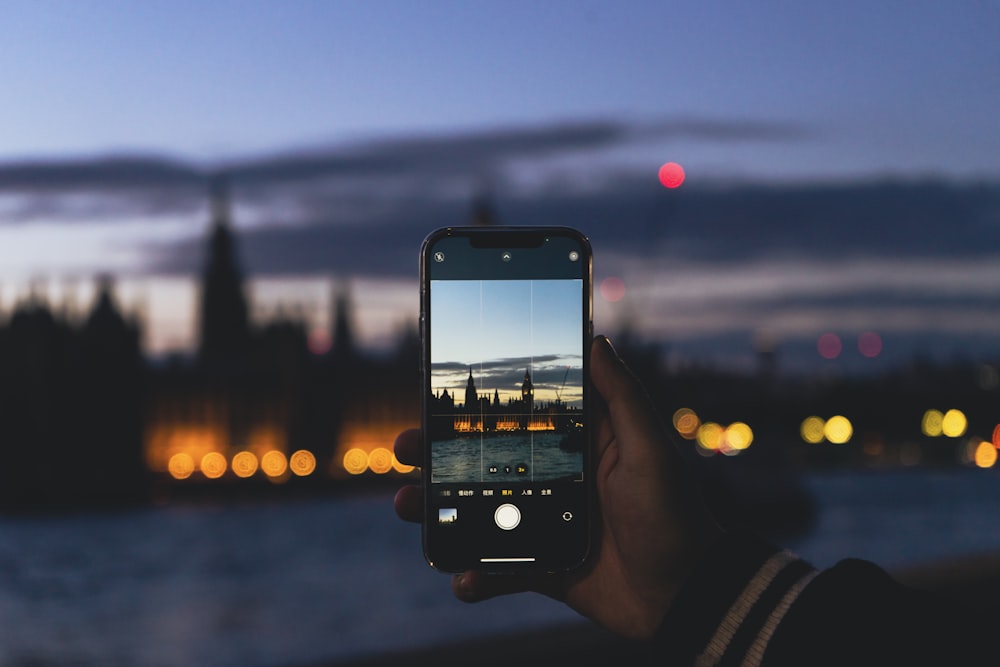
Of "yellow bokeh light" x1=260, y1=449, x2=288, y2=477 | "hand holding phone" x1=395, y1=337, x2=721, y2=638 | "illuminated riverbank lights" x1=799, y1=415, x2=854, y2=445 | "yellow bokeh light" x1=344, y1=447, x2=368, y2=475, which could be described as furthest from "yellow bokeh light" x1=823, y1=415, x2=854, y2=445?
"hand holding phone" x1=395, y1=337, x2=721, y2=638

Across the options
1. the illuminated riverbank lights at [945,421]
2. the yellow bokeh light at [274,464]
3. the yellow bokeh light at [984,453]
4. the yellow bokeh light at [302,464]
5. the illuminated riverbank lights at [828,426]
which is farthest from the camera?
the yellow bokeh light at [274,464]

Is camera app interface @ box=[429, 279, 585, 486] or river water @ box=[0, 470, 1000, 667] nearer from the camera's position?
camera app interface @ box=[429, 279, 585, 486]

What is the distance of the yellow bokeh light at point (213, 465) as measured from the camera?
7344cm

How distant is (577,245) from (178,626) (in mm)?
47009

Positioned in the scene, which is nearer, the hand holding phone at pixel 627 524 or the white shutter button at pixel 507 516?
the hand holding phone at pixel 627 524

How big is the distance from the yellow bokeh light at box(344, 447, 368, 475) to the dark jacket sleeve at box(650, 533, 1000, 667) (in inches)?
2849

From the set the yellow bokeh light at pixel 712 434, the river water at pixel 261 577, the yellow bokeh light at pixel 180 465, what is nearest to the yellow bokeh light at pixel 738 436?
the yellow bokeh light at pixel 712 434

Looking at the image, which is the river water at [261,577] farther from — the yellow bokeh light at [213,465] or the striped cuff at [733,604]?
the striped cuff at [733,604]

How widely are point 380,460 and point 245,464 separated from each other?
33.5ft

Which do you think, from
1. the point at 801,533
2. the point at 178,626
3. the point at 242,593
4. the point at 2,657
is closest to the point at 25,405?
the point at 242,593

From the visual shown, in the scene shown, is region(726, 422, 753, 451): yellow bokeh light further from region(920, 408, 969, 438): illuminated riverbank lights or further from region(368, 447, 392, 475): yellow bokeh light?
region(368, 447, 392, 475): yellow bokeh light

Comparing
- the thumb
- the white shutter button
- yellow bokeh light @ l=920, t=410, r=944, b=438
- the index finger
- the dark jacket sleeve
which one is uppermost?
the thumb

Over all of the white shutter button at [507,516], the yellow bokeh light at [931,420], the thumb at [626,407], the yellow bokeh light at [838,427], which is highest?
the thumb at [626,407]

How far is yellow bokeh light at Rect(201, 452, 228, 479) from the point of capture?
73438mm
